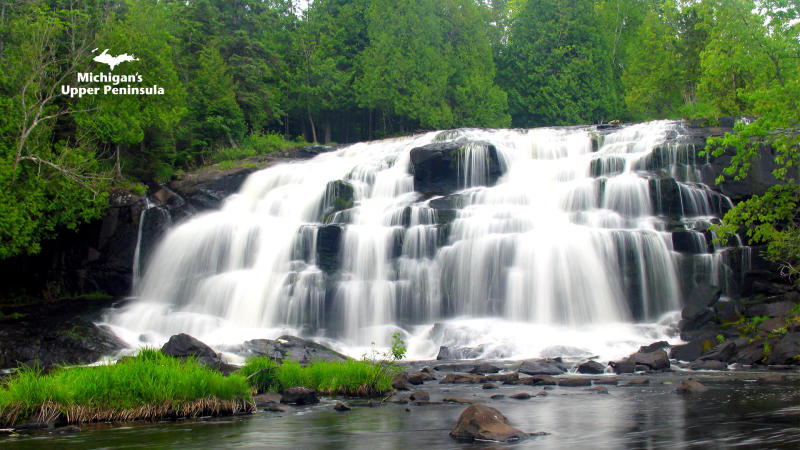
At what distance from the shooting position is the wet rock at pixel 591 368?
1777cm

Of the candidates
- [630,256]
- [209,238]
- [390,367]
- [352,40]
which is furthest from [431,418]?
[352,40]

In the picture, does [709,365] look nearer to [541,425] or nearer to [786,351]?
[786,351]

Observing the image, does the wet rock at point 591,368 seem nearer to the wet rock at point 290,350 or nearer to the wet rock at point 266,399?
the wet rock at point 290,350

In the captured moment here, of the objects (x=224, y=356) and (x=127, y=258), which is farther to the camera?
(x=127, y=258)

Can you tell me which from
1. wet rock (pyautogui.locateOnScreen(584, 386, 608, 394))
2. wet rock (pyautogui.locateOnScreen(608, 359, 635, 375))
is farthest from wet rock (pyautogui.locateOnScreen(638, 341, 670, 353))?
wet rock (pyautogui.locateOnScreen(584, 386, 608, 394))

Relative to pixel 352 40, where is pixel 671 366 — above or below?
below

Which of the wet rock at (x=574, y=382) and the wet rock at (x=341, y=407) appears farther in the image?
the wet rock at (x=574, y=382)

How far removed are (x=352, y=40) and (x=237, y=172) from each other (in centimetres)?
2485

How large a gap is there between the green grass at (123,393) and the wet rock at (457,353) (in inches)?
368

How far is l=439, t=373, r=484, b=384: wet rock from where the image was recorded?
1659cm

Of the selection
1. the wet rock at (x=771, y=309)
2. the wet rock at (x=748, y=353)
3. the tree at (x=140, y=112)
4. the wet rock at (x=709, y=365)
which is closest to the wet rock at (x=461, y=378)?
the wet rock at (x=709, y=365)

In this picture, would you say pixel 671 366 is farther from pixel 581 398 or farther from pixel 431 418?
pixel 431 418

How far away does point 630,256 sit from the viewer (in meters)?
24.2

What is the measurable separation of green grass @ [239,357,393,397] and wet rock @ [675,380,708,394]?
20.9 ft
